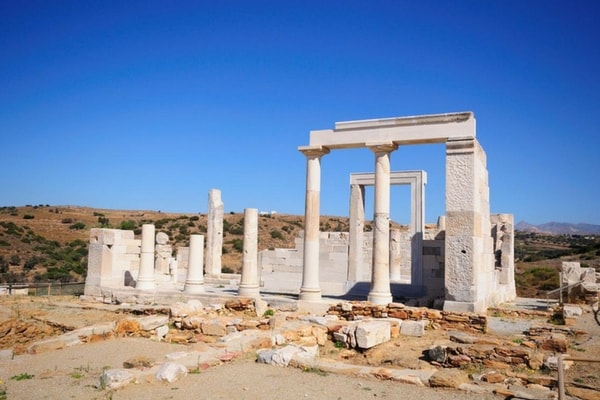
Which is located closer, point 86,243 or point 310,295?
point 310,295

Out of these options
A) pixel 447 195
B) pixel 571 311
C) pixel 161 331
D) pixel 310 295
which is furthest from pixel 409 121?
pixel 161 331

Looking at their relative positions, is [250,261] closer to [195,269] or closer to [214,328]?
[195,269]

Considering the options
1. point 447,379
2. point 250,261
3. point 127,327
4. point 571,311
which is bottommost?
point 127,327

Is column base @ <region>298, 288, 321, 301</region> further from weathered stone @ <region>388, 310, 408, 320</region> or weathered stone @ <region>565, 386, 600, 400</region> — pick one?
weathered stone @ <region>565, 386, 600, 400</region>

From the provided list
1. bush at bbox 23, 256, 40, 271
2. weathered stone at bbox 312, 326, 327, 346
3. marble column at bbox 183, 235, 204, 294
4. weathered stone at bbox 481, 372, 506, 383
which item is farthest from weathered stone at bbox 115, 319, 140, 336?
bush at bbox 23, 256, 40, 271

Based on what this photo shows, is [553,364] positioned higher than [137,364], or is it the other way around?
[553,364]

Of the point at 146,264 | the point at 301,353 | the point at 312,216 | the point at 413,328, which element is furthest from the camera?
the point at 146,264

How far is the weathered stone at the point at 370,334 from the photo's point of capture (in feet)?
35.2

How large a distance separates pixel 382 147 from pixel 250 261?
6007 mm

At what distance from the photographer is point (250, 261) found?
707 inches

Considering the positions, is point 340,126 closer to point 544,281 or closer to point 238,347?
point 238,347

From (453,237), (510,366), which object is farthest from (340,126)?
(510,366)

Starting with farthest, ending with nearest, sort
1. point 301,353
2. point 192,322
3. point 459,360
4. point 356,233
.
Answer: point 356,233 → point 192,322 → point 301,353 → point 459,360

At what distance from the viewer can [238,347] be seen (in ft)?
34.2
